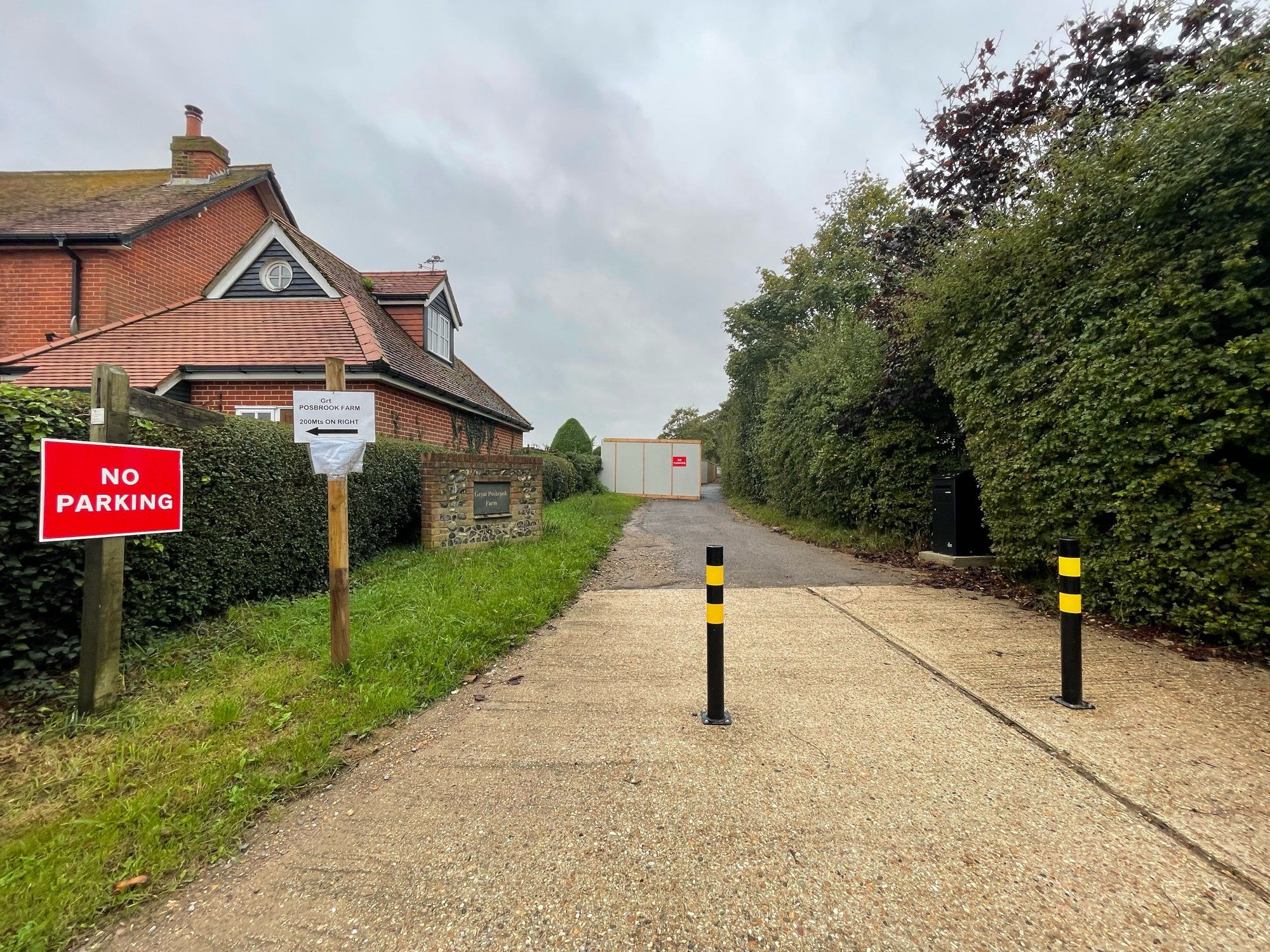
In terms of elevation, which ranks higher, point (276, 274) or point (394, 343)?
point (276, 274)

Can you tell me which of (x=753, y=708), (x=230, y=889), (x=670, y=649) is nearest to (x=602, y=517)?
(x=670, y=649)

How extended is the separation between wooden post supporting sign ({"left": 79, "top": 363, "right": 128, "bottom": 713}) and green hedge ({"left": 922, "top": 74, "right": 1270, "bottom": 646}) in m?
7.22

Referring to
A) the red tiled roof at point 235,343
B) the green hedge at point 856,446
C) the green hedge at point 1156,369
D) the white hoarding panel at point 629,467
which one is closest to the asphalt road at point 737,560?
the green hedge at point 856,446

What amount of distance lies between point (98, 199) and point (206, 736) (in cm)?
1955

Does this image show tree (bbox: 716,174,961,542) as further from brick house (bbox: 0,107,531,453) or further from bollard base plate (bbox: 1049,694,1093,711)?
brick house (bbox: 0,107,531,453)

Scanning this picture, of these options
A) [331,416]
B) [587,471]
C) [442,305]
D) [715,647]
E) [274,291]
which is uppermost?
[442,305]

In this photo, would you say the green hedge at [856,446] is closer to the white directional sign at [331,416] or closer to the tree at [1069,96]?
the tree at [1069,96]

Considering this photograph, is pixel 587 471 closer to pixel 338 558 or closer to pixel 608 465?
pixel 608 465

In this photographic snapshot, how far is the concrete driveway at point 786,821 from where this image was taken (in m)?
1.79

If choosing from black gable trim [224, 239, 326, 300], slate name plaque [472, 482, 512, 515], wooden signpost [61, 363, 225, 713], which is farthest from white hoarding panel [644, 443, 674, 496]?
wooden signpost [61, 363, 225, 713]

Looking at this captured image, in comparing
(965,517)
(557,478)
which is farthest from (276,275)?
(965,517)

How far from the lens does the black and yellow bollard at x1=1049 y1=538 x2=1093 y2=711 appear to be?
3326mm

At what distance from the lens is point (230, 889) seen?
1.96m

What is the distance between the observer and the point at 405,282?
1566 cm
